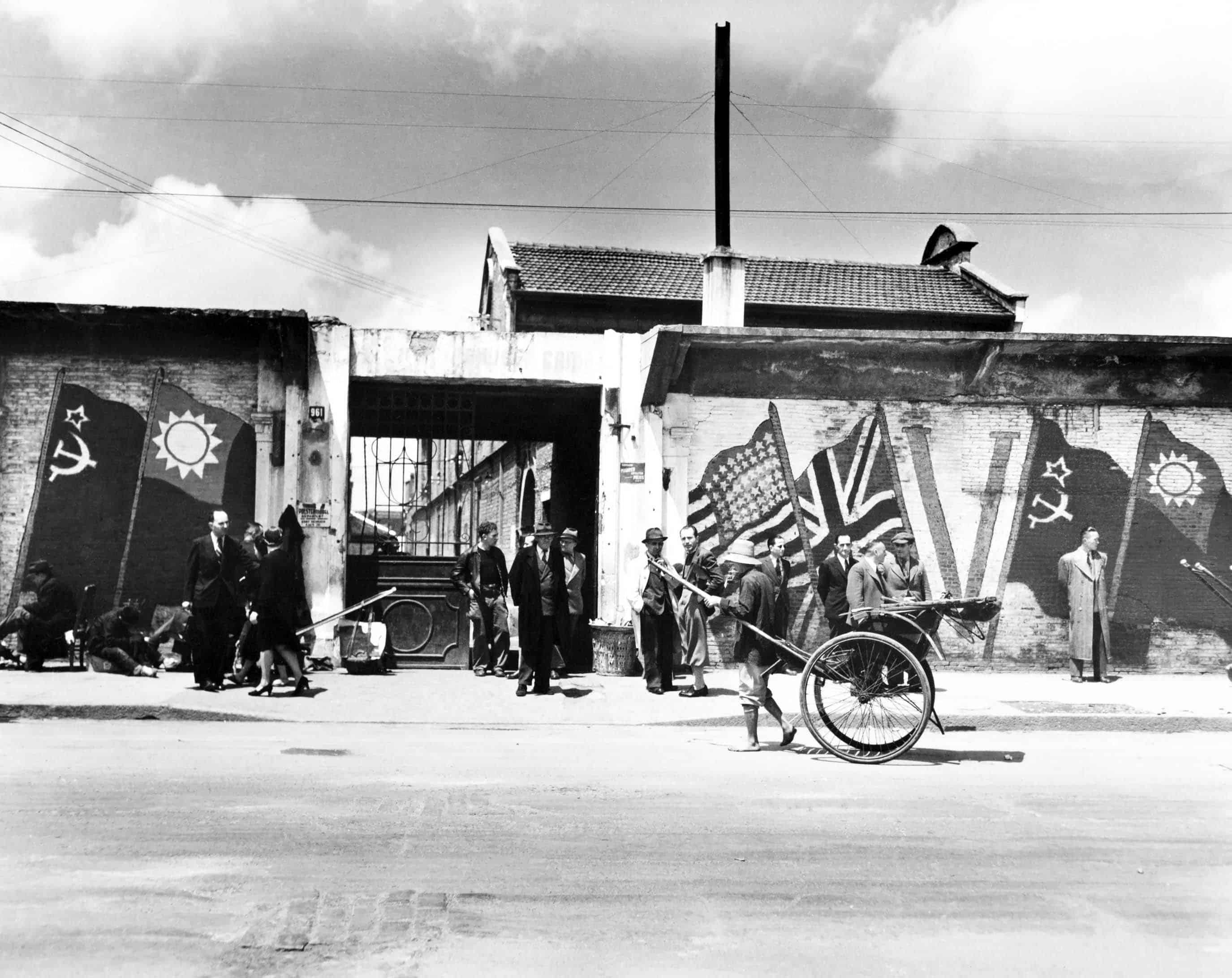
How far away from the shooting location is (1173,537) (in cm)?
1536

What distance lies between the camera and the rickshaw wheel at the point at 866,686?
332 inches

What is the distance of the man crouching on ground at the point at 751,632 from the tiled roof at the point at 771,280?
22508 millimetres

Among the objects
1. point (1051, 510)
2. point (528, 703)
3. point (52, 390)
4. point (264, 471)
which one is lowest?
point (528, 703)

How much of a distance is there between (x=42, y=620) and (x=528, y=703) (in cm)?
568

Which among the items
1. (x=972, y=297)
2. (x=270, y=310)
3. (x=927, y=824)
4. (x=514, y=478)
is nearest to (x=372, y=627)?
(x=270, y=310)

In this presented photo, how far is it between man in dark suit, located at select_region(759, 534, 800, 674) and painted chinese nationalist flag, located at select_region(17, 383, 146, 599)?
773cm

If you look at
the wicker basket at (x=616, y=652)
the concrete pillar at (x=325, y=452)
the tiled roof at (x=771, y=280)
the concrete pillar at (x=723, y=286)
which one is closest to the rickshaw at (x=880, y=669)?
the wicker basket at (x=616, y=652)

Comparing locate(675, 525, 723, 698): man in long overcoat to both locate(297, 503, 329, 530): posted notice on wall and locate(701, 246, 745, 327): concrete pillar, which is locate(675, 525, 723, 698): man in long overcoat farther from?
locate(297, 503, 329, 530): posted notice on wall

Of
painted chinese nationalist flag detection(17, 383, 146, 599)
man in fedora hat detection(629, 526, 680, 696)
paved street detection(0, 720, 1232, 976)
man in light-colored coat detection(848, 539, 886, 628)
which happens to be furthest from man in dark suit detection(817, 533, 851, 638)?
painted chinese nationalist flag detection(17, 383, 146, 599)

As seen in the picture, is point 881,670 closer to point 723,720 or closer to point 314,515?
point 723,720

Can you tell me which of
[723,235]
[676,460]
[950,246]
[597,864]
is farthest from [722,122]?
[950,246]

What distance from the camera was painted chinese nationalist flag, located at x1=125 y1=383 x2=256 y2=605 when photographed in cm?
1437

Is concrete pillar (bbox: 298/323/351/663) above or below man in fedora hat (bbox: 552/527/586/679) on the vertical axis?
above

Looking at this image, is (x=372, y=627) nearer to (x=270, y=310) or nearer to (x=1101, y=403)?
(x=270, y=310)
